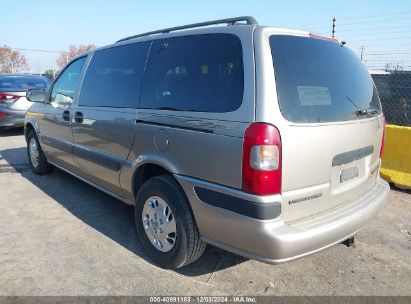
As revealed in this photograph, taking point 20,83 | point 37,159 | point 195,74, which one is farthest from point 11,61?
point 195,74

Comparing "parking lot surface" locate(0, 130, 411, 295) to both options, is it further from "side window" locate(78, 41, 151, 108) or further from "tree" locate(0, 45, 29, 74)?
"tree" locate(0, 45, 29, 74)

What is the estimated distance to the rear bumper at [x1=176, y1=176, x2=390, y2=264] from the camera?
2.32 meters

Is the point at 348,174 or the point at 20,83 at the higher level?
the point at 20,83

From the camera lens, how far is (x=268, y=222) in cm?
231

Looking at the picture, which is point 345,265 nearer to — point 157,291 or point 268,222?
point 268,222

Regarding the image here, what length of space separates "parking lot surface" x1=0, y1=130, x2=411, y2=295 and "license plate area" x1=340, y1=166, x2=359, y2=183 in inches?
24.4

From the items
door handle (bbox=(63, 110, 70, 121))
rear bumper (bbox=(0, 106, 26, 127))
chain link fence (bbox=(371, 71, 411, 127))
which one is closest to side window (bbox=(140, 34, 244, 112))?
door handle (bbox=(63, 110, 70, 121))

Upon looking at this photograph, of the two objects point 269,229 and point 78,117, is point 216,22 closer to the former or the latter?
point 269,229

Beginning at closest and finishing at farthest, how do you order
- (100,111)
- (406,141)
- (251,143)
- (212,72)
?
(251,143) < (212,72) < (100,111) < (406,141)

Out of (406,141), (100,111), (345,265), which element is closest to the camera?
(345,265)

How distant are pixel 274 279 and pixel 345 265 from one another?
2.27 feet

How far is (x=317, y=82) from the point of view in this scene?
8.58 ft

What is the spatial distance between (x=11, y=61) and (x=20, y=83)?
28.4 metres

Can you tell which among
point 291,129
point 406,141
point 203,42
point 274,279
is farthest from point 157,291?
point 406,141
